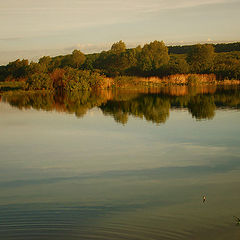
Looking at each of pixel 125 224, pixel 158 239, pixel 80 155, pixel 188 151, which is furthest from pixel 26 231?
pixel 188 151

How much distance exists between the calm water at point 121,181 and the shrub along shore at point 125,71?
31.2 meters

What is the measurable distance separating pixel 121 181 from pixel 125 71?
80.6 m

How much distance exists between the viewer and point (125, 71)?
89.6 meters

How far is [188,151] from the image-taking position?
13031mm

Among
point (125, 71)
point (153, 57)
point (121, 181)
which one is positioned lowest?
point (121, 181)

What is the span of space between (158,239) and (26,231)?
2.12 metres

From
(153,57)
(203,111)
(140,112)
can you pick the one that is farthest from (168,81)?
(140,112)

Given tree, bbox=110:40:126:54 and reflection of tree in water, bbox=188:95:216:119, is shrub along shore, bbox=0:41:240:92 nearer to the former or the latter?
tree, bbox=110:40:126:54

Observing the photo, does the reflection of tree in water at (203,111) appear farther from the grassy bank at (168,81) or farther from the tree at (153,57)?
the tree at (153,57)

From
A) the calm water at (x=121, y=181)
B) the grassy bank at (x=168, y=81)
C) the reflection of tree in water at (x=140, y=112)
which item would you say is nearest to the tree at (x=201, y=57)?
the grassy bank at (x=168, y=81)

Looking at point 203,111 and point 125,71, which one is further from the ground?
point 125,71

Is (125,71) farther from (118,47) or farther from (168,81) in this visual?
(168,81)

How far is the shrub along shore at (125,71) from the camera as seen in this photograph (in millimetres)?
50406

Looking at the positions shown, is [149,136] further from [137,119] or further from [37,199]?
[37,199]
